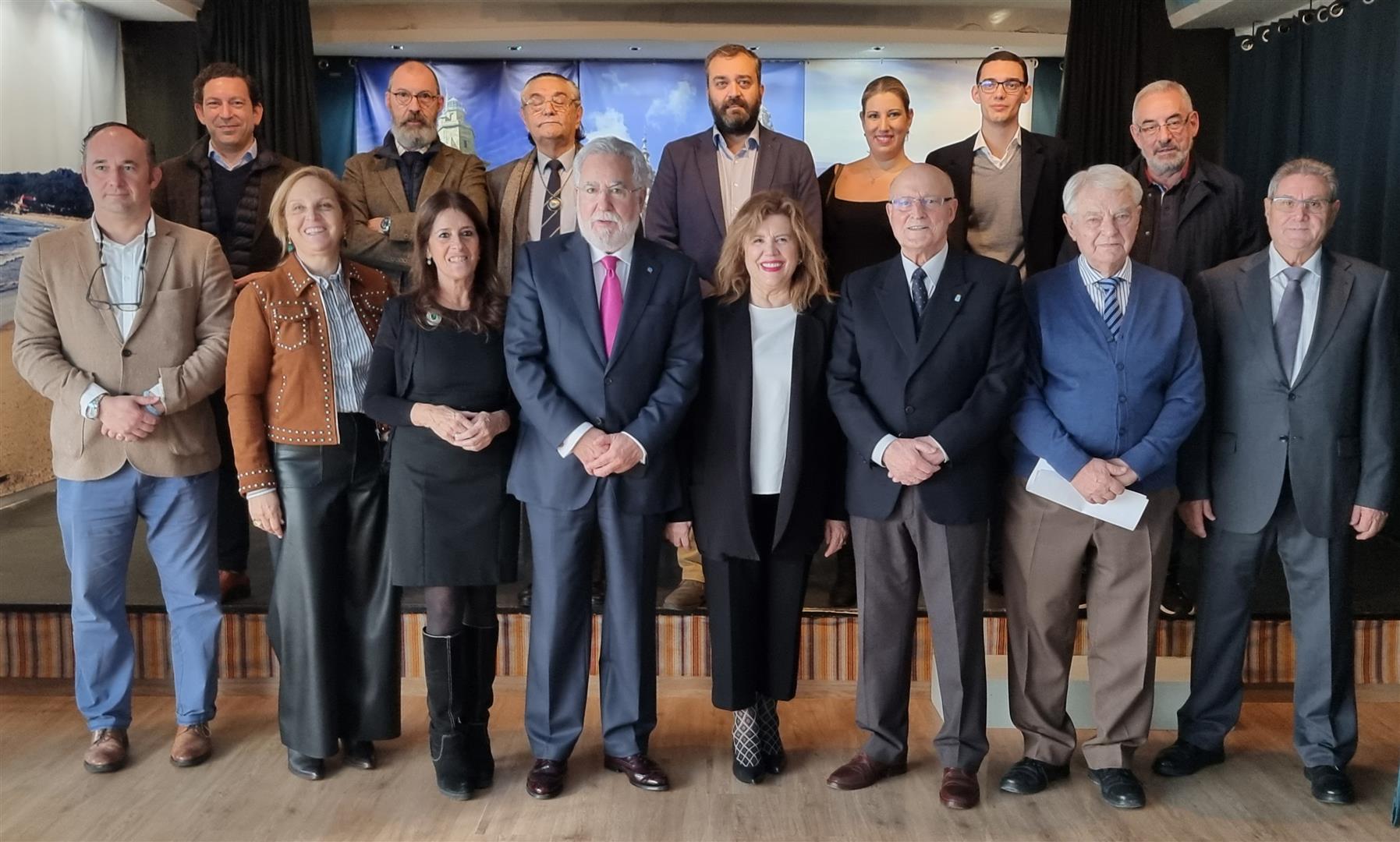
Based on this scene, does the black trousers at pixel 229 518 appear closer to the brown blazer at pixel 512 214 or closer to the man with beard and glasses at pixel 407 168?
the man with beard and glasses at pixel 407 168

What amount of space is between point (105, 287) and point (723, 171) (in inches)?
75.8

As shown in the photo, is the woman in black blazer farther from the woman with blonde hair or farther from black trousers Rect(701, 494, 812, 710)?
the woman with blonde hair

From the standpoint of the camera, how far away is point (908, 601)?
123 inches

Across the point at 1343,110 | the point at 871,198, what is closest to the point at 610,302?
the point at 871,198

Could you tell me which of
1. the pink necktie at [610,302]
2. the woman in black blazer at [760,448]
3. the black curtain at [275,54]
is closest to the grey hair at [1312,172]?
the woman in black blazer at [760,448]

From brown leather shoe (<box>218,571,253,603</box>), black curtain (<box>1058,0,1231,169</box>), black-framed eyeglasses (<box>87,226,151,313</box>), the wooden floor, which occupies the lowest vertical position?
the wooden floor

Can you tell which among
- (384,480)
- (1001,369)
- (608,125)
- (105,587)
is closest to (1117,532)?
(1001,369)

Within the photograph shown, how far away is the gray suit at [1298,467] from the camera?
10.2ft

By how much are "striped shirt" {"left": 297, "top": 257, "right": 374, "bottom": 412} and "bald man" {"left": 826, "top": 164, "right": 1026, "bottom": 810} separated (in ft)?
4.23

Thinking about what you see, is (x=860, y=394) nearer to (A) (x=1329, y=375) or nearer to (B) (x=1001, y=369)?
(B) (x=1001, y=369)

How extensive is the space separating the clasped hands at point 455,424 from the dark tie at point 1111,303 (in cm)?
166

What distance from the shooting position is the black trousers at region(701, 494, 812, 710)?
10.1 ft

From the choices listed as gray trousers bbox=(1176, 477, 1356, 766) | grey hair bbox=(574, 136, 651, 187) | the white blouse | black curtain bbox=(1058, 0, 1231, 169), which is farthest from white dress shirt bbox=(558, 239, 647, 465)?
black curtain bbox=(1058, 0, 1231, 169)

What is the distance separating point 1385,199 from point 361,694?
4.95m
